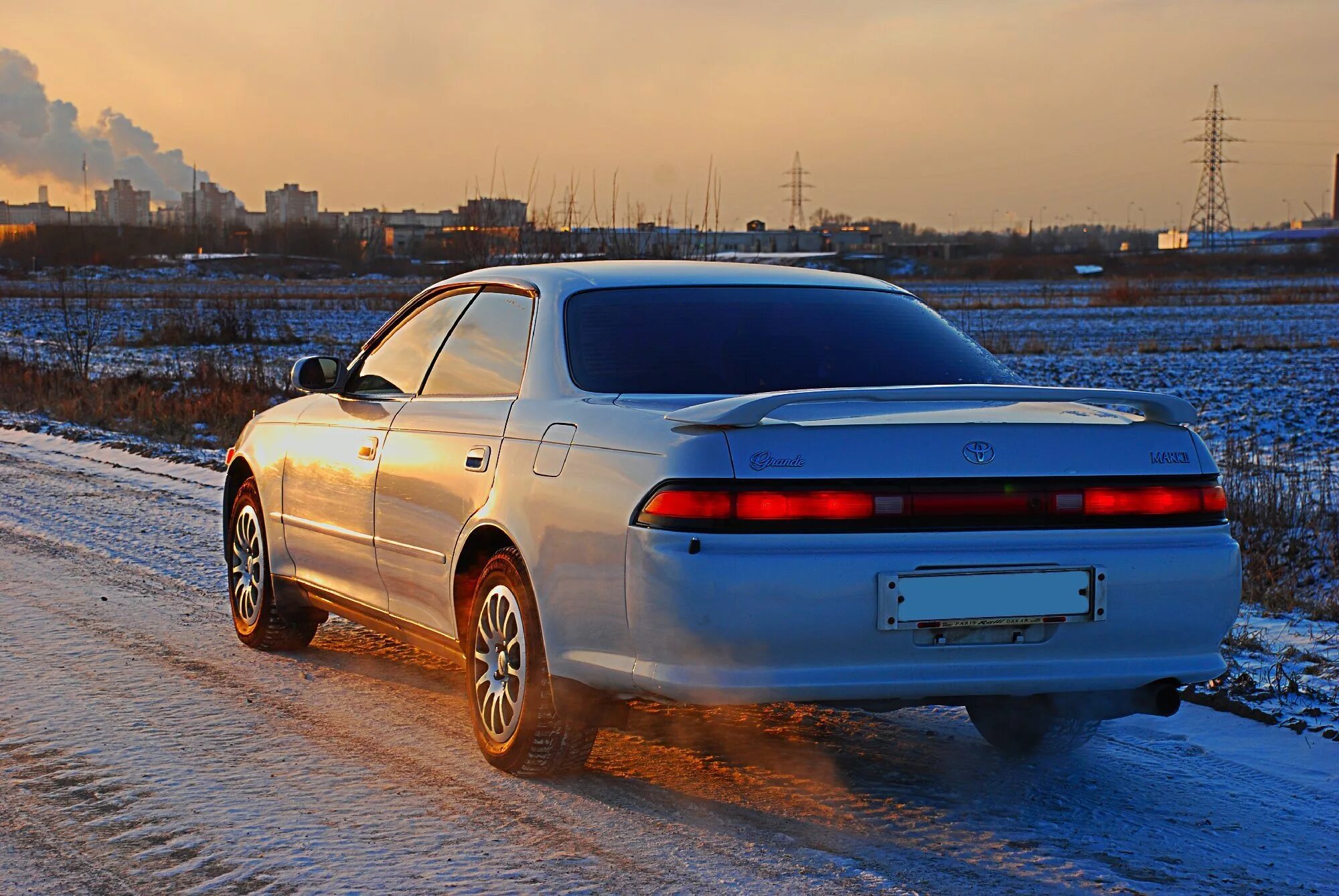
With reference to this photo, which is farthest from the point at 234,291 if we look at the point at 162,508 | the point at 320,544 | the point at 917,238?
the point at 917,238

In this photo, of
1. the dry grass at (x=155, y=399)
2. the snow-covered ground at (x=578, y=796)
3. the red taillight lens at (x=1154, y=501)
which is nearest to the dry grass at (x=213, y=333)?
the dry grass at (x=155, y=399)

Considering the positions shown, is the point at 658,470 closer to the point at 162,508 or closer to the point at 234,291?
the point at 162,508

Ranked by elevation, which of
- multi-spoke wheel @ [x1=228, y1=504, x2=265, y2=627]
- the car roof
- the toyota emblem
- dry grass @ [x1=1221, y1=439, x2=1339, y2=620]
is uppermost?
the car roof

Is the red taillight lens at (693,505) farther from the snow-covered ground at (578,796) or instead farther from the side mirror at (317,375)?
the side mirror at (317,375)

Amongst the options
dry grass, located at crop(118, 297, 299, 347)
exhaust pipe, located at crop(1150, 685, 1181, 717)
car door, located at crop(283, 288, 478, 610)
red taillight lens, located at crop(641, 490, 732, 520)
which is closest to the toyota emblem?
red taillight lens, located at crop(641, 490, 732, 520)

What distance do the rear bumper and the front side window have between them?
193 cm

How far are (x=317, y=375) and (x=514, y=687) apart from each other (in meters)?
2.05

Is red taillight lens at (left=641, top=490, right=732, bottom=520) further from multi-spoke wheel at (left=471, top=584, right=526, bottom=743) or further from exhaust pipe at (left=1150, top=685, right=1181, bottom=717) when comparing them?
exhaust pipe at (left=1150, top=685, right=1181, bottom=717)

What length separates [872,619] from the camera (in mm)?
3844

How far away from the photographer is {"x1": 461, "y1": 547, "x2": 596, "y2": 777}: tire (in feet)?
14.8

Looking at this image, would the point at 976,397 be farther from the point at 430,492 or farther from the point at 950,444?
the point at 430,492

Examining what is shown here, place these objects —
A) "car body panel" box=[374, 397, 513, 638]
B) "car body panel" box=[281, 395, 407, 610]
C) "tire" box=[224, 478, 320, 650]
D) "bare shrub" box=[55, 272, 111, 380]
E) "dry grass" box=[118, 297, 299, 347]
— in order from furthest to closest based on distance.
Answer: "dry grass" box=[118, 297, 299, 347], "bare shrub" box=[55, 272, 111, 380], "tire" box=[224, 478, 320, 650], "car body panel" box=[281, 395, 407, 610], "car body panel" box=[374, 397, 513, 638]

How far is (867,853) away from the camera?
3.89 metres

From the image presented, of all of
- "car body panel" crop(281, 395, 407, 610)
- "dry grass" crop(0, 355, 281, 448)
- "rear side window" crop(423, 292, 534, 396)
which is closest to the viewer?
"rear side window" crop(423, 292, 534, 396)
